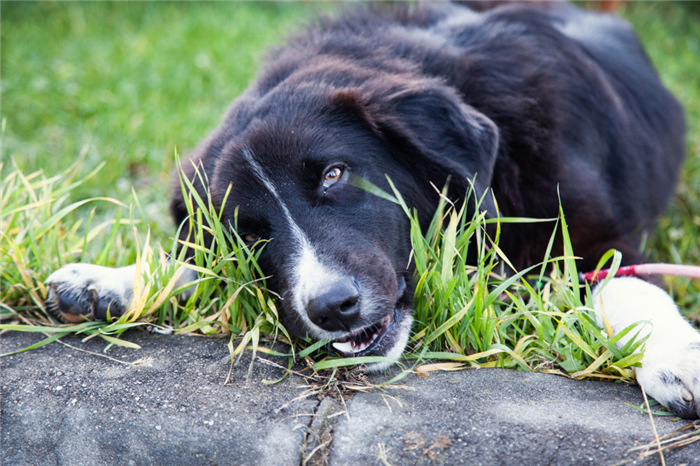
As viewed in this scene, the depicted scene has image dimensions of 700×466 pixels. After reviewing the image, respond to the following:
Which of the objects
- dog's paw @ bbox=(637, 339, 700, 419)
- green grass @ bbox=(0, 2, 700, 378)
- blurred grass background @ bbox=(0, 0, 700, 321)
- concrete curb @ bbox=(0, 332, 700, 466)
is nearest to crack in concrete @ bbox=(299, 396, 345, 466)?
concrete curb @ bbox=(0, 332, 700, 466)

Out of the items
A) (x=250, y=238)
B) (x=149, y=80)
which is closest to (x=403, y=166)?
(x=250, y=238)

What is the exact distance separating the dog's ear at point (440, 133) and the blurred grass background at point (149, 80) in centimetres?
139

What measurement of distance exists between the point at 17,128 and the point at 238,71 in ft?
7.16

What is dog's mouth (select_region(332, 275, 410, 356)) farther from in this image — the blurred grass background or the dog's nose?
the blurred grass background

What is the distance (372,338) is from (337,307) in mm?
287

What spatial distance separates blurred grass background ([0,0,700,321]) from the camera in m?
4.21

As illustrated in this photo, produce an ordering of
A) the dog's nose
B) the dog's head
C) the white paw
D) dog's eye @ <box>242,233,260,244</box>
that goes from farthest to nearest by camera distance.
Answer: dog's eye @ <box>242,233,260,244</box>, the dog's head, the dog's nose, the white paw

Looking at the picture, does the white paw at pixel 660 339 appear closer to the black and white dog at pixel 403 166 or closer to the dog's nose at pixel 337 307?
the black and white dog at pixel 403 166

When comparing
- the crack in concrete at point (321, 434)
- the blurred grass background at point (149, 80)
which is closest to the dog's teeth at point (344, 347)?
the crack in concrete at point (321, 434)

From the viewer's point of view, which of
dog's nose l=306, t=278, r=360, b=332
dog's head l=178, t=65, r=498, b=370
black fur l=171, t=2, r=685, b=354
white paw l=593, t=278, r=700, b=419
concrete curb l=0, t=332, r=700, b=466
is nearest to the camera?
concrete curb l=0, t=332, r=700, b=466

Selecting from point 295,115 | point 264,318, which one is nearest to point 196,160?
point 295,115

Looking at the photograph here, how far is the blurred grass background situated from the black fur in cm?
69

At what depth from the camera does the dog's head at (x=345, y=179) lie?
7.00 feet

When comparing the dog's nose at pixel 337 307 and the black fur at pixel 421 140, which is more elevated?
the black fur at pixel 421 140
